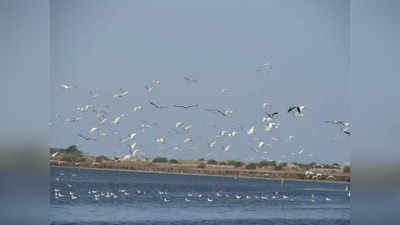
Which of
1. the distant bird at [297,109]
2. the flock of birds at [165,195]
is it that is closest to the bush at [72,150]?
the flock of birds at [165,195]

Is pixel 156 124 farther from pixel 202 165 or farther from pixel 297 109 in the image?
pixel 297 109

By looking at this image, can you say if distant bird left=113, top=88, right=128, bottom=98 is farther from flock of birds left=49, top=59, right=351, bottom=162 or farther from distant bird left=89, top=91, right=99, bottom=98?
distant bird left=89, top=91, right=99, bottom=98

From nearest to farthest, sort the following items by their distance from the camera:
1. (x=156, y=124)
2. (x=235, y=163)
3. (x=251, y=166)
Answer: (x=156, y=124) → (x=235, y=163) → (x=251, y=166)

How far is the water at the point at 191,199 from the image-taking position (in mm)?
9328

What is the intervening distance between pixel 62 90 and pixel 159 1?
1.65 metres

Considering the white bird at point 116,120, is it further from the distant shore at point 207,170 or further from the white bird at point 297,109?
the white bird at point 297,109

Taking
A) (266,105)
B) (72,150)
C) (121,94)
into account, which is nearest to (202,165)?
(266,105)

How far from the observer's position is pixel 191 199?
9.73 metres

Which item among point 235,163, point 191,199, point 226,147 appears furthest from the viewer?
point 191,199

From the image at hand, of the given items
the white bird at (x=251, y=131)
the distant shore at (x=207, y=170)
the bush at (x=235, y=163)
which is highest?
the white bird at (x=251, y=131)

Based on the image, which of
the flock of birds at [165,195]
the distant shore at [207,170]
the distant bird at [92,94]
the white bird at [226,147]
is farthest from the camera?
the flock of birds at [165,195]

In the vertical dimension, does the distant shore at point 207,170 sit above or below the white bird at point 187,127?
below

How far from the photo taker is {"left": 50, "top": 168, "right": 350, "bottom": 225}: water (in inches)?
367

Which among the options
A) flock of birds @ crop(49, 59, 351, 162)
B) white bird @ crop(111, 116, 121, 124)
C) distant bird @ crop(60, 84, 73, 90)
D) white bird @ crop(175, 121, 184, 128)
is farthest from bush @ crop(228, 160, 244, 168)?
distant bird @ crop(60, 84, 73, 90)
